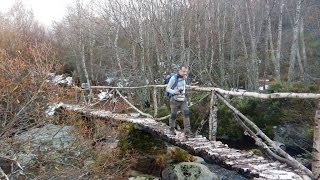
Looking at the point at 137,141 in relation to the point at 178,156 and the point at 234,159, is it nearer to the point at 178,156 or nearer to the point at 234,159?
the point at 178,156

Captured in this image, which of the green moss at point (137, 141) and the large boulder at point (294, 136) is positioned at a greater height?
the green moss at point (137, 141)

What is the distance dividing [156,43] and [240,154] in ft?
48.7

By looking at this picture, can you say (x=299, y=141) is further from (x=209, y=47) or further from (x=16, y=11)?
(x=16, y=11)

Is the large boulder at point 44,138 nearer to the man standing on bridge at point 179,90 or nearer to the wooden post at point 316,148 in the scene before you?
the man standing on bridge at point 179,90

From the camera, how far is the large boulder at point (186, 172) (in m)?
9.85

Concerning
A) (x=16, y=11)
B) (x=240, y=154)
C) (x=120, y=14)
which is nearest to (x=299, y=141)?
(x=240, y=154)

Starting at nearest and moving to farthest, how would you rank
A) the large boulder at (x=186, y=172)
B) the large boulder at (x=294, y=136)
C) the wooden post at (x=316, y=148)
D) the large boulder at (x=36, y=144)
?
the wooden post at (x=316, y=148), the large boulder at (x=36, y=144), the large boulder at (x=186, y=172), the large boulder at (x=294, y=136)

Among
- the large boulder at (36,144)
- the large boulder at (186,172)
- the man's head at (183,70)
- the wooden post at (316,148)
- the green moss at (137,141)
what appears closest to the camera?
the wooden post at (316,148)

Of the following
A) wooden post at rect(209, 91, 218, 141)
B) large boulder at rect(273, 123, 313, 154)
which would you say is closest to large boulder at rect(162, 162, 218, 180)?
wooden post at rect(209, 91, 218, 141)

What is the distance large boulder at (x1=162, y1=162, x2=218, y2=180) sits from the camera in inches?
388

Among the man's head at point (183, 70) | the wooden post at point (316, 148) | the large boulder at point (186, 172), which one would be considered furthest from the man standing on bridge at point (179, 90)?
the wooden post at point (316, 148)

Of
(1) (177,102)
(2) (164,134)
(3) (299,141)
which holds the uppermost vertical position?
(1) (177,102)

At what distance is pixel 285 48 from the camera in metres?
26.5

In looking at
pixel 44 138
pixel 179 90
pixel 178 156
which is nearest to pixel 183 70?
pixel 179 90
